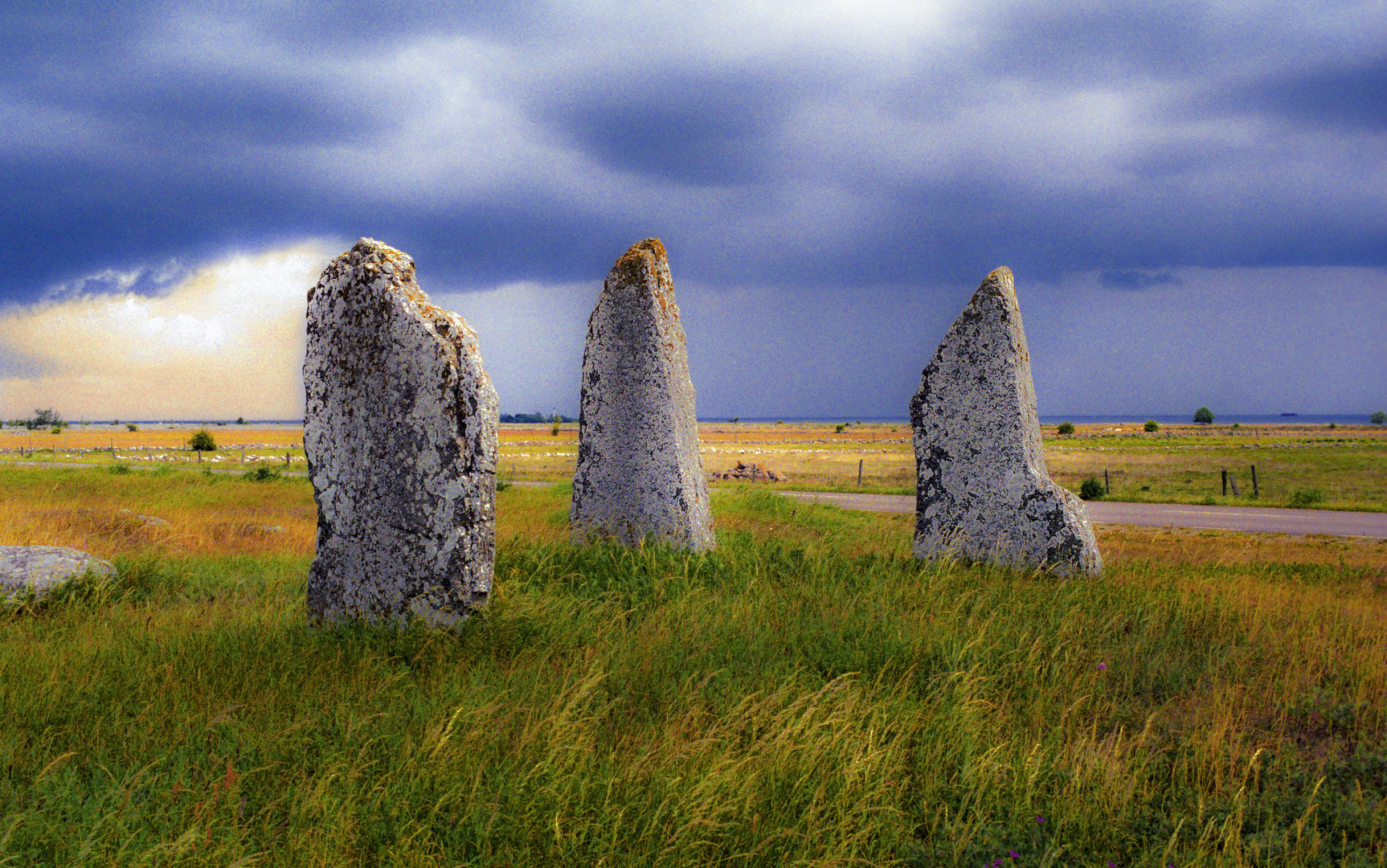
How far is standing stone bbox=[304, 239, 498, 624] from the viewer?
5.95 metres

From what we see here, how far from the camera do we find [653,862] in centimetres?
311

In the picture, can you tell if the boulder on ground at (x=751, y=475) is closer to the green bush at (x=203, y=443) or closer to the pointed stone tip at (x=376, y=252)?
the pointed stone tip at (x=376, y=252)

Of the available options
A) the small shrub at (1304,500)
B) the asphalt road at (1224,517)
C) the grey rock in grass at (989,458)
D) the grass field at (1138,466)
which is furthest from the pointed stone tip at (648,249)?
the small shrub at (1304,500)

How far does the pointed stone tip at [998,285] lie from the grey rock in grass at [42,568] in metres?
10.0

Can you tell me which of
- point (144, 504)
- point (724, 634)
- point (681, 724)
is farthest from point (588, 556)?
point (144, 504)

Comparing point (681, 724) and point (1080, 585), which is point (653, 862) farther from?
point (1080, 585)

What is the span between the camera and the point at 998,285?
31.9 ft

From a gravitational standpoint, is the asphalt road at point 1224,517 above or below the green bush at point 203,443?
below

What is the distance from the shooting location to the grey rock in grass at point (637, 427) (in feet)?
30.3

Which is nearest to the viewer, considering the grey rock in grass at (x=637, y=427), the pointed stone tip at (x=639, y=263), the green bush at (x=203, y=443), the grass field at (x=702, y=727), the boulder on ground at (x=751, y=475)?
the grass field at (x=702, y=727)

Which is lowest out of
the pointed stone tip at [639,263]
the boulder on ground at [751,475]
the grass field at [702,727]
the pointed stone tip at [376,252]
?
the boulder on ground at [751,475]

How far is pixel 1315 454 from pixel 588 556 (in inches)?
2260

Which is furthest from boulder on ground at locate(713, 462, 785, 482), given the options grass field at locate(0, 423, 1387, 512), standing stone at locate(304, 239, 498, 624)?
standing stone at locate(304, 239, 498, 624)

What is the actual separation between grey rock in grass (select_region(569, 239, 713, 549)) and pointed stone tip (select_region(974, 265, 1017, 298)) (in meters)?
3.84
